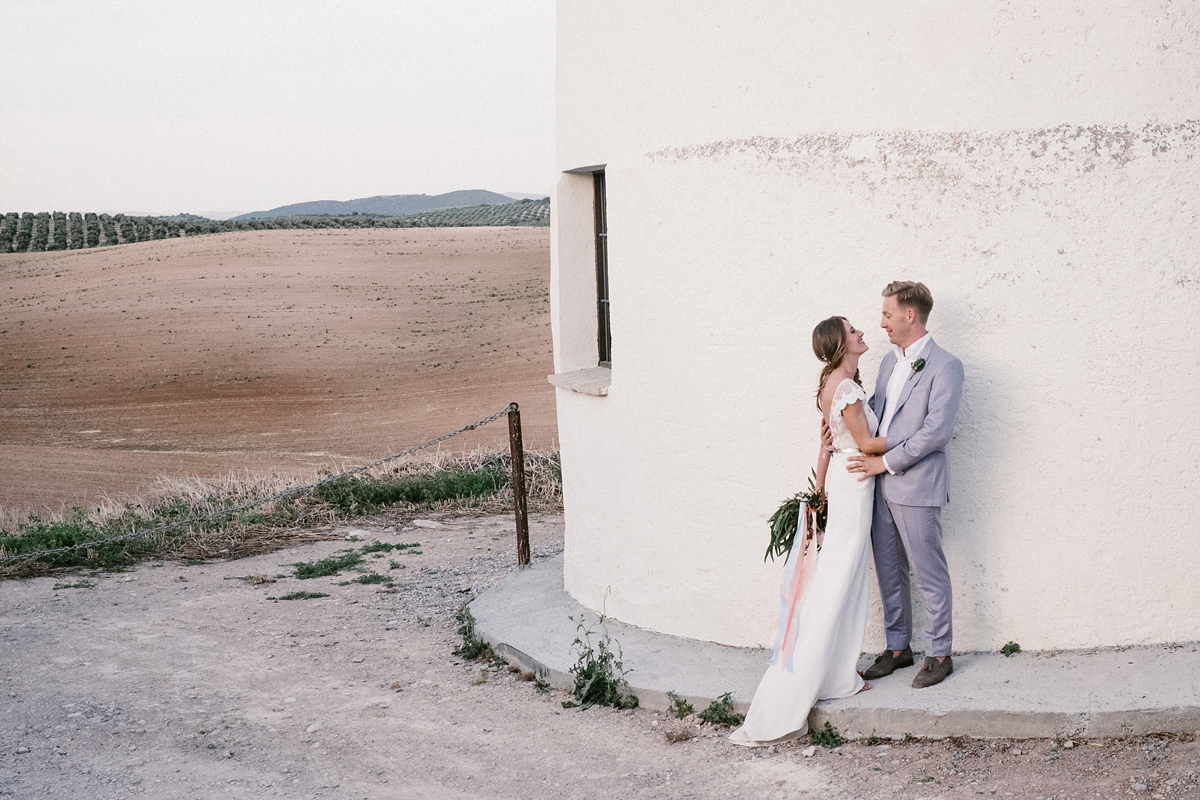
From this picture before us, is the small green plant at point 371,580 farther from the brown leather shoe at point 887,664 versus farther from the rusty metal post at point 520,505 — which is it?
the brown leather shoe at point 887,664

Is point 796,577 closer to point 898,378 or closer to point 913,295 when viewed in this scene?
point 898,378

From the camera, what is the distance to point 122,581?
9.27 m

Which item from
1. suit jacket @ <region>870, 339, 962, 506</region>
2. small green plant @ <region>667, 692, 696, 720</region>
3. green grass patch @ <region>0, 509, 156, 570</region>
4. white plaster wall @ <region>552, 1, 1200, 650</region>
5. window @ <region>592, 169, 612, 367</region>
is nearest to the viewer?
suit jacket @ <region>870, 339, 962, 506</region>

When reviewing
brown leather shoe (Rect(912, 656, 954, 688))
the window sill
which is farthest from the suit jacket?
the window sill

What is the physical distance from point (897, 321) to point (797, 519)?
109 cm

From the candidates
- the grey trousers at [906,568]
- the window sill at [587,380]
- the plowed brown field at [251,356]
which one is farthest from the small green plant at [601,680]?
the plowed brown field at [251,356]

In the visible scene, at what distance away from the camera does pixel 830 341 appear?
4.99 metres

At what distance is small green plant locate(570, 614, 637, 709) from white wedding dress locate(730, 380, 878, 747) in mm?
757

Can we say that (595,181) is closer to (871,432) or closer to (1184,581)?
(871,432)

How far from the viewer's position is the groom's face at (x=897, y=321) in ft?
16.4

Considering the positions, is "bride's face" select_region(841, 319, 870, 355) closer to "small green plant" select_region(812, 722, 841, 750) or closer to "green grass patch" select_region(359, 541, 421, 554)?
"small green plant" select_region(812, 722, 841, 750)

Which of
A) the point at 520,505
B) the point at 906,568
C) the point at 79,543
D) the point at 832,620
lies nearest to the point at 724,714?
→ the point at 832,620

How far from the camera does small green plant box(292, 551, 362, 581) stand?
30.8 ft

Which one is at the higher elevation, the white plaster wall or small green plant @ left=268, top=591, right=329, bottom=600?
the white plaster wall
